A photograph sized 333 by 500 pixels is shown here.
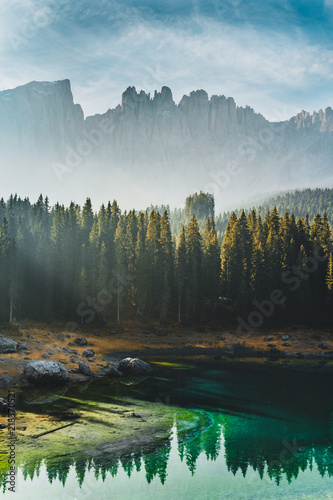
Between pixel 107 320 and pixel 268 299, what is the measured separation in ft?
108

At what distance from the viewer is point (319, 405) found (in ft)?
102

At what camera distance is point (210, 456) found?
2006 centimetres

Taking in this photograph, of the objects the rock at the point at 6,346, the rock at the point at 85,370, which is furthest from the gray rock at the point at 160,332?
the rock at the point at 6,346

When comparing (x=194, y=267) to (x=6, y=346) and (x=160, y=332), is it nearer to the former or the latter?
(x=160, y=332)

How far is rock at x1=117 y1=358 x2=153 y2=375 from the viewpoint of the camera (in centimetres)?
4297

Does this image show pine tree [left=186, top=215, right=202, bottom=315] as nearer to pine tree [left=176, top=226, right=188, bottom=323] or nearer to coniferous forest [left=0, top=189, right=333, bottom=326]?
coniferous forest [left=0, top=189, right=333, bottom=326]

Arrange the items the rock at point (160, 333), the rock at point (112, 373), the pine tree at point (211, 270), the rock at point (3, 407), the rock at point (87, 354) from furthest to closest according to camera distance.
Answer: the pine tree at point (211, 270), the rock at point (160, 333), the rock at point (87, 354), the rock at point (112, 373), the rock at point (3, 407)

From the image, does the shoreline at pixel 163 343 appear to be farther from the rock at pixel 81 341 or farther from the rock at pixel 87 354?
the rock at pixel 81 341

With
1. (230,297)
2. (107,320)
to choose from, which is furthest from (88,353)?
(230,297)

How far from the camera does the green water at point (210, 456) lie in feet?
53.6

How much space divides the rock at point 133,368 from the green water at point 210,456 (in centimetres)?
786

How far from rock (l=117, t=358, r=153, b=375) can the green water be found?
7861mm

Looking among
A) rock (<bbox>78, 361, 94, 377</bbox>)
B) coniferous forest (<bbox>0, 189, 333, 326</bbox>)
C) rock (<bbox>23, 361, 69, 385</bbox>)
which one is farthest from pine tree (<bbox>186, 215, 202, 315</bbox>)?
rock (<bbox>23, 361, 69, 385</bbox>)

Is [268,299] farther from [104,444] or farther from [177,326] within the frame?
[104,444]
